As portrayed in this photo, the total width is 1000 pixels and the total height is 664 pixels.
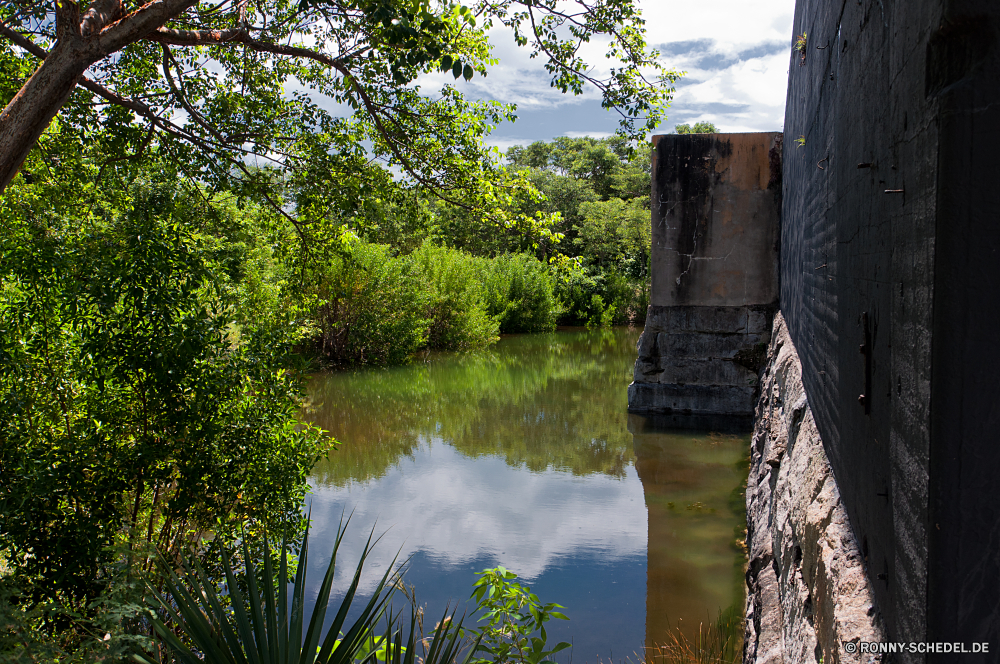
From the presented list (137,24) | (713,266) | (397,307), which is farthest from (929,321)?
(397,307)

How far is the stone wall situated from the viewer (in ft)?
5.71

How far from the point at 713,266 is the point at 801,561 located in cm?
752

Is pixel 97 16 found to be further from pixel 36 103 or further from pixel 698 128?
pixel 698 128

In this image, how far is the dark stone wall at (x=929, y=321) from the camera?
1.09 meters

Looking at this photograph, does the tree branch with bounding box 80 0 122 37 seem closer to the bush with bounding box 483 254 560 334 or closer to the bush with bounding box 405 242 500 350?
the bush with bounding box 405 242 500 350

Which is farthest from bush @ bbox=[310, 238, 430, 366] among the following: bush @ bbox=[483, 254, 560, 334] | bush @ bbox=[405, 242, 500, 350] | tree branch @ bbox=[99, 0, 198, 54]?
tree branch @ bbox=[99, 0, 198, 54]

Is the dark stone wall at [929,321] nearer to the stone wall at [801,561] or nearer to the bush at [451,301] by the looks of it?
the stone wall at [801,561]

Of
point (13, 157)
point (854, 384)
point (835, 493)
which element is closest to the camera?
point (854, 384)

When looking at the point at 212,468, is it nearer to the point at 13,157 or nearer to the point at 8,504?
the point at 8,504

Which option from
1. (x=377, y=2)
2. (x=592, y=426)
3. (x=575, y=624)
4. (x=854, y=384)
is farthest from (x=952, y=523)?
(x=592, y=426)

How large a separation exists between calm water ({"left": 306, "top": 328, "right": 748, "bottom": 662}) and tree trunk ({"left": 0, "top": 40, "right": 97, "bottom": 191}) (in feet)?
7.69

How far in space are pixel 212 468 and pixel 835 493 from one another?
270cm

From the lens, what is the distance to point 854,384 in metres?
2.12

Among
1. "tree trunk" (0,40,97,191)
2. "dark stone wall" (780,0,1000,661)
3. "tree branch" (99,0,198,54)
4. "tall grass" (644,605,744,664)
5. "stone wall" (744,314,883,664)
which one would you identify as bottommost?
"tall grass" (644,605,744,664)
